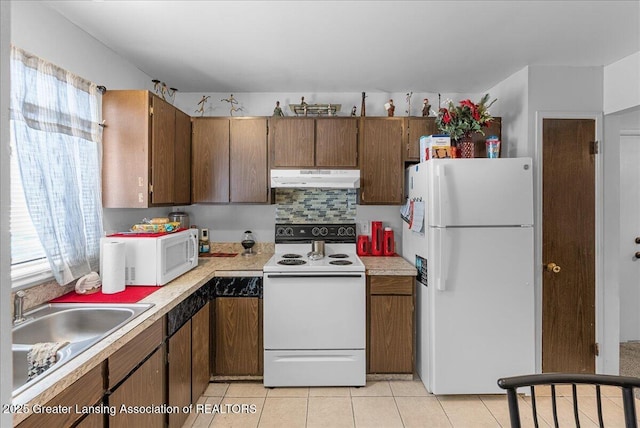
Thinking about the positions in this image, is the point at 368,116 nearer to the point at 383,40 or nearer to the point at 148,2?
the point at 383,40

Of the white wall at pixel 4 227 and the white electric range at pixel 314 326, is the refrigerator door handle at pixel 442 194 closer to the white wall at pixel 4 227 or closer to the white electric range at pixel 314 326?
the white electric range at pixel 314 326

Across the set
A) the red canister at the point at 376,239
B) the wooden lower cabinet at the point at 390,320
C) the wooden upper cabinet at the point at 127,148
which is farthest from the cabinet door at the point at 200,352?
the red canister at the point at 376,239

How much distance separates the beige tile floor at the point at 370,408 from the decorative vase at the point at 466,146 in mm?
1826

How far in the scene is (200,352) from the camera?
93.0 inches

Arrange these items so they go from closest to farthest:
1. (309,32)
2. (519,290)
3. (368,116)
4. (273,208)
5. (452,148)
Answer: (309,32) → (519,290) → (452,148) → (368,116) → (273,208)

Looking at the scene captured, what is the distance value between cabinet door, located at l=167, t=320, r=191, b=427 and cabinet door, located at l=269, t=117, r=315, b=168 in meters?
1.57

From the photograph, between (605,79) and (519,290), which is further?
(605,79)

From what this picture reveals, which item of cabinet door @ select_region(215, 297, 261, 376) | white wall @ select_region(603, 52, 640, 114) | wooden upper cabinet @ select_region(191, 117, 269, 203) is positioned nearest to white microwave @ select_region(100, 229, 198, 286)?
cabinet door @ select_region(215, 297, 261, 376)

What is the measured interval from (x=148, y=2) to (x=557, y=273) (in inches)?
131

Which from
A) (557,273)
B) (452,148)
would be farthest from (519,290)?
(452,148)

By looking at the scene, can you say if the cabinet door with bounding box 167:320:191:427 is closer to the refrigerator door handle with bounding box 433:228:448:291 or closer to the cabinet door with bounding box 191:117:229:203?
the cabinet door with bounding box 191:117:229:203

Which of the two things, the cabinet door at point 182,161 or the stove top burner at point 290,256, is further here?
the stove top burner at point 290,256

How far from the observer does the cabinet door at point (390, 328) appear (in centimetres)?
263

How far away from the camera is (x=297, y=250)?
10.6 feet
